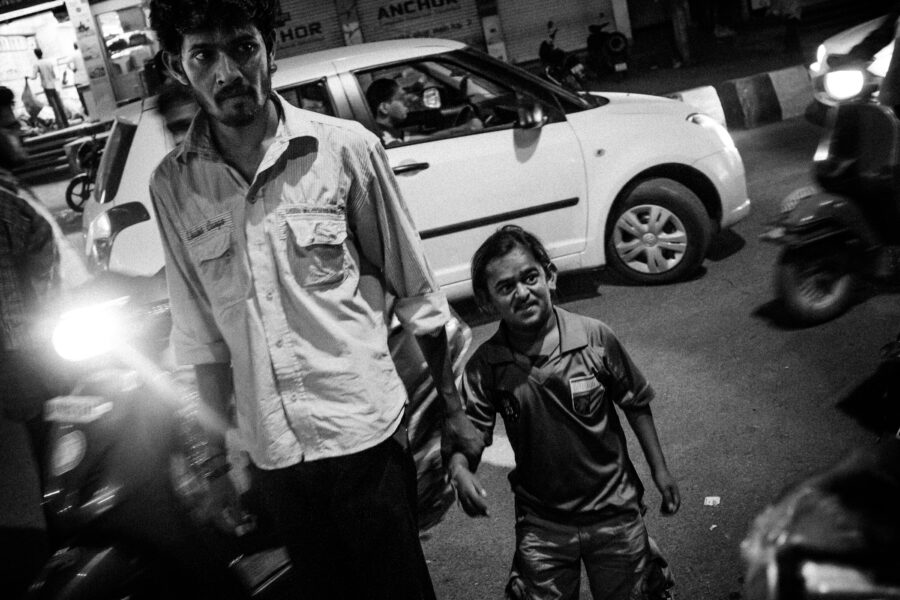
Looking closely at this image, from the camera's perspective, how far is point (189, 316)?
2.11 metres

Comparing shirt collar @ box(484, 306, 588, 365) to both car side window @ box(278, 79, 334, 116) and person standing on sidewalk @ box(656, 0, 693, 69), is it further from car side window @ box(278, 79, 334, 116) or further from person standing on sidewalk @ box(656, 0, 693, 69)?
person standing on sidewalk @ box(656, 0, 693, 69)

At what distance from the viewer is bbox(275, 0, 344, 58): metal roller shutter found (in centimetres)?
1958

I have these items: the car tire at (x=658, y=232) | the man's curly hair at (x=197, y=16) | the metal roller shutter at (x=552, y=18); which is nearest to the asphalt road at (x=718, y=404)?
the car tire at (x=658, y=232)

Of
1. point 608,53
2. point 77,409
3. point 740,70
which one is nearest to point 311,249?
point 77,409

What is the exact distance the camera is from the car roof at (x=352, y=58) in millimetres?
5055

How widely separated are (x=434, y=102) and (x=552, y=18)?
14792 mm

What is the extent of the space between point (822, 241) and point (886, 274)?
342mm

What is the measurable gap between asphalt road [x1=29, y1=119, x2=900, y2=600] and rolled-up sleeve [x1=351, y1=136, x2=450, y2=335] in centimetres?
129

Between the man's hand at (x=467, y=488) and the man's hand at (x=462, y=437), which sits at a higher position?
the man's hand at (x=462, y=437)

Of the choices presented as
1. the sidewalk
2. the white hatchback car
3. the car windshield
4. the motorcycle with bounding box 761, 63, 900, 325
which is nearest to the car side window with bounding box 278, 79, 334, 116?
the white hatchback car

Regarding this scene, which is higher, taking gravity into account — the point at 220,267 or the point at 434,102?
the point at 434,102

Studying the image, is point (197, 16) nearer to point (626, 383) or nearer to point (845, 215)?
point (626, 383)

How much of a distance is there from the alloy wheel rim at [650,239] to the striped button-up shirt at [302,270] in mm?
3651

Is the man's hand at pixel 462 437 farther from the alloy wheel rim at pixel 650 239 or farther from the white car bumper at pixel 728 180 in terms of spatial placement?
the white car bumper at pixel 728 180
